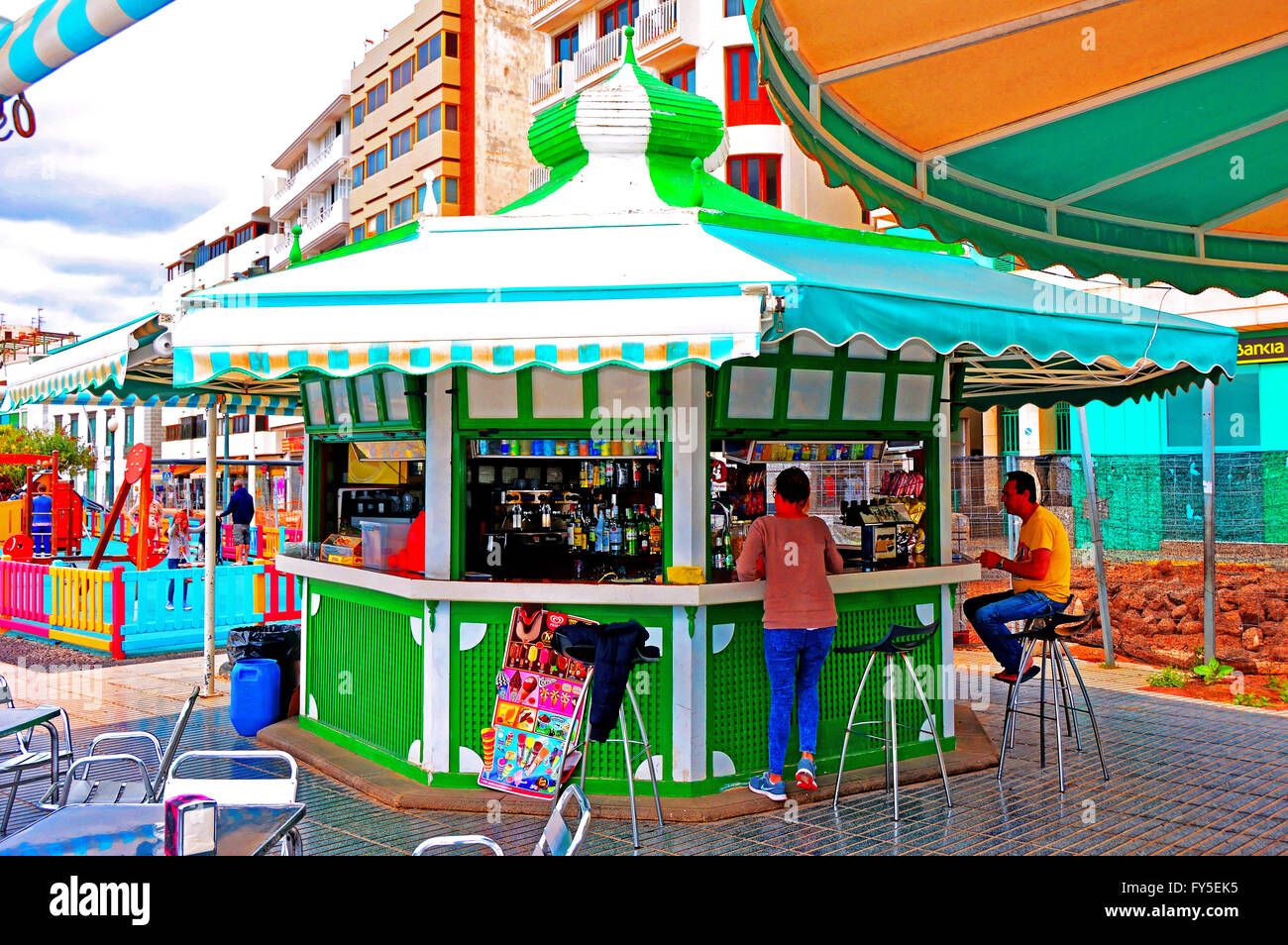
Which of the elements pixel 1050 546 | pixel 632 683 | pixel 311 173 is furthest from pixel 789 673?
pixel 311 173

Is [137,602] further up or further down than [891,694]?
further down

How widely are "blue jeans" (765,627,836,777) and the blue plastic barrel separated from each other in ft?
13.5

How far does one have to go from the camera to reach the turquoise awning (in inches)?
215

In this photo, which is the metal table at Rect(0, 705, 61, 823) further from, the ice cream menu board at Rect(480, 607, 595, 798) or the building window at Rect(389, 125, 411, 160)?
the building window at Rect(389, 125, 411, 160)

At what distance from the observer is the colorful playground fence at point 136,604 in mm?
13078

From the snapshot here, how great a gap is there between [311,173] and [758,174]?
36.6m

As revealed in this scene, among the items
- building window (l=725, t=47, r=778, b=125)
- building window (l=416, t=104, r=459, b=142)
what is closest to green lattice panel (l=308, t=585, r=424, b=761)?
building window (l=725, t=47, r=778, b=125)

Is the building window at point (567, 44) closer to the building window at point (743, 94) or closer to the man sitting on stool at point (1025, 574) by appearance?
the building window at point (743, 94)

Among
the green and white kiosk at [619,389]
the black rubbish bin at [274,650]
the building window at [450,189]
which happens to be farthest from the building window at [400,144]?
the black rubbish bin at [274,650]

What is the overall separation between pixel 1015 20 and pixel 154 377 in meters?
7.80

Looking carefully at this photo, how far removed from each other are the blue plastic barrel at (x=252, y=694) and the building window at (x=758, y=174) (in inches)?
937

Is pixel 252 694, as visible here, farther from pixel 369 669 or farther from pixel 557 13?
pixel 557 13

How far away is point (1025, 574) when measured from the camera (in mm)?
7668
